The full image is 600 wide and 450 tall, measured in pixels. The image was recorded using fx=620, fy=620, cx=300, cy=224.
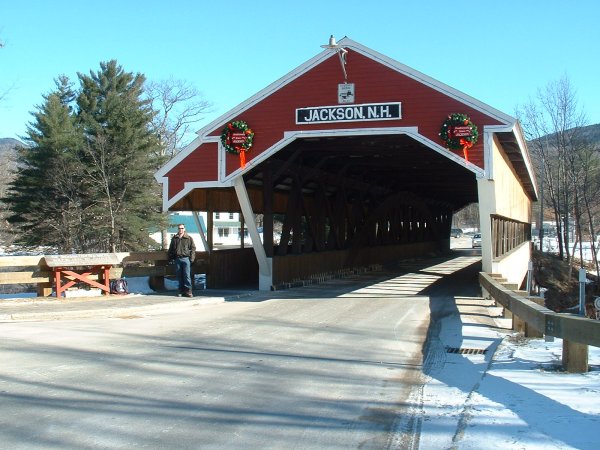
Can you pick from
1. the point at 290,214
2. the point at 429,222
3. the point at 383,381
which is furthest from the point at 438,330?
the point at 429,222

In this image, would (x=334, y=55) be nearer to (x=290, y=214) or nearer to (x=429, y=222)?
(x=290, y=214)

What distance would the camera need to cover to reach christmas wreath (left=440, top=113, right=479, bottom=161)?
13.3 metres

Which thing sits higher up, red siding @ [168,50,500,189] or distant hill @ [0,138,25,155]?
distant hill @ [0,138,25,155]

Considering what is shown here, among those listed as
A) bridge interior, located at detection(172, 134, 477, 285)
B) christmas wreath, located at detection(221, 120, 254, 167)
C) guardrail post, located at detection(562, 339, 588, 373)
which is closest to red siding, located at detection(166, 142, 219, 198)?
christmas wreath, located at detection(221, 120, 254, 167)

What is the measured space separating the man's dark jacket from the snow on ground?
7.47m

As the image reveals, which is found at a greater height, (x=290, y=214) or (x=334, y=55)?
(x=334, y=55)

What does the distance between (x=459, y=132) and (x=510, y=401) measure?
8745mm

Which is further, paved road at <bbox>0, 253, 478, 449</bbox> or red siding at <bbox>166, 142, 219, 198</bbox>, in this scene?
red siding at <bbox>166, 142, 219, 198</bbox>

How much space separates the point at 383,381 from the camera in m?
6.47

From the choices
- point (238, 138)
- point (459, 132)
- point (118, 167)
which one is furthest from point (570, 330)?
point (118, 167)

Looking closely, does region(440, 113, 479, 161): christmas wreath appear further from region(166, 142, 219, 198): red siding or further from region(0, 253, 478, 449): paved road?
region(166, 142, 219, 198): red siding

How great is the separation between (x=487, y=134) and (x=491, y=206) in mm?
1624

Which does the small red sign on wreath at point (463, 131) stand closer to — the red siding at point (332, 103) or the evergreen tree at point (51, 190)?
the red siding at point (332, 103)

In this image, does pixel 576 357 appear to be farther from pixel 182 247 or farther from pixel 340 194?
pixel 340 194
